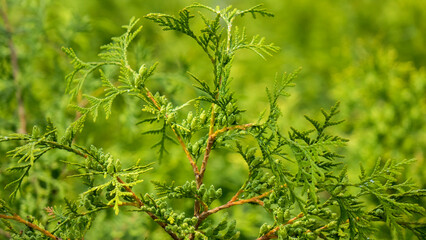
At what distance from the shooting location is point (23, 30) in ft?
7.33

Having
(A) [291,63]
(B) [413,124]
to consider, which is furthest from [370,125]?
(A) [291,63]

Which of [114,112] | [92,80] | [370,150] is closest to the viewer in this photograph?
[92,80]

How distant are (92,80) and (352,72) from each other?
264cm

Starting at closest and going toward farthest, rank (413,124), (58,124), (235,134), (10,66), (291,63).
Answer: (235,134)
(58,124)
(10,66)
(413,124)
(291,63)

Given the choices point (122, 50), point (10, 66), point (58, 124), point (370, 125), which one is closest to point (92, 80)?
point (58, 124)

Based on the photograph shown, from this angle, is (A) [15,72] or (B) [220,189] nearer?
(B) [220,189]

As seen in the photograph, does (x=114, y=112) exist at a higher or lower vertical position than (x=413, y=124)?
lower

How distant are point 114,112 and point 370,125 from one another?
2174 mm

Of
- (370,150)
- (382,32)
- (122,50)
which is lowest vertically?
(122,50)

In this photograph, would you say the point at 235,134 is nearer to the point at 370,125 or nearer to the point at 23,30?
the point at 23,30

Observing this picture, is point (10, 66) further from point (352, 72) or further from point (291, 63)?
point (291, 63)

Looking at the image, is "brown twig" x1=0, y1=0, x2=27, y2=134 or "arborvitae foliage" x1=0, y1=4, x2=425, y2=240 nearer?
"arborvitae foliage" x1=0, y1=4, x2=425, y2=240

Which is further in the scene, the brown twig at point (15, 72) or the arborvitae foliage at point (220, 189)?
the brown twig at point (15, 72)

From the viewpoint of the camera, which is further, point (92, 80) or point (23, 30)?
point (23, 30)
